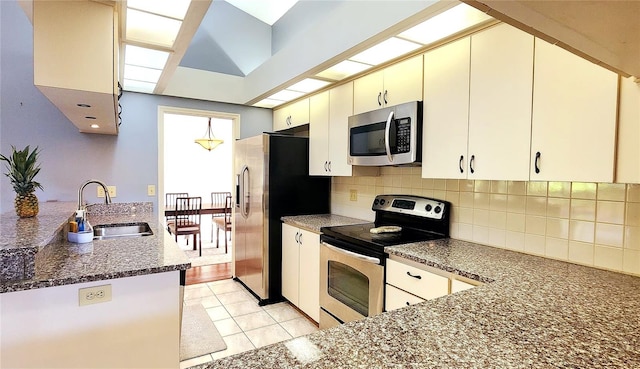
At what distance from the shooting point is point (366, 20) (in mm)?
1893

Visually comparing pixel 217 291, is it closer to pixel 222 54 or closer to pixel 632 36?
pixel 222 54

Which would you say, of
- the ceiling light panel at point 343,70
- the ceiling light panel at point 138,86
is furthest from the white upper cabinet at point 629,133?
the ceiling light panel at point 138,86

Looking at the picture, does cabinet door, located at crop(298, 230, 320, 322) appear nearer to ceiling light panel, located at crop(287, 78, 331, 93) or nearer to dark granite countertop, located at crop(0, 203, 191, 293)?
dark granite countertop, located at crop(0, 203, 191, 293)

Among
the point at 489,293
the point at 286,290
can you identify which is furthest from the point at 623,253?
the point at 286,290

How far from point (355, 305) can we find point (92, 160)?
9.04 ft

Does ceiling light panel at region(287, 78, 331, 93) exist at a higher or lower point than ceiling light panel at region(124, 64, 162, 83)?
lower

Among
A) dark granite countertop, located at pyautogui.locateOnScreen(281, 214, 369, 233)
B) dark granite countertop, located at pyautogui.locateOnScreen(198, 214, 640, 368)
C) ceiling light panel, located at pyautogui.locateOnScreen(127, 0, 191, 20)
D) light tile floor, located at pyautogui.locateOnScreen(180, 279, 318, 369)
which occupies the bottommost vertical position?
light tile floor, located at pyautogui.locateOnScreen(180, 279, 318, 369)

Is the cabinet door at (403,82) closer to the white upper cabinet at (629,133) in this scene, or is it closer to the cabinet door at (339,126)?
the cabinet door at (339,126)

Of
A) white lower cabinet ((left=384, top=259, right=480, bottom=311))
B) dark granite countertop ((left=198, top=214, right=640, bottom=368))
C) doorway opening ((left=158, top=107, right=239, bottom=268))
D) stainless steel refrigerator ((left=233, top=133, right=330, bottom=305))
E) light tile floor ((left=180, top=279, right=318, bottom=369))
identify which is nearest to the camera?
dark granite countertop ((left=198, top=214, right=640, bottom=368))

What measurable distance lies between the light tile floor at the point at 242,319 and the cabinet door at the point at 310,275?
5.8 inches

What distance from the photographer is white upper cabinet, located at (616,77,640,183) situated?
1.21m

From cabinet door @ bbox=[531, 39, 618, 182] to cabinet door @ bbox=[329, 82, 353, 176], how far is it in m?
1.40

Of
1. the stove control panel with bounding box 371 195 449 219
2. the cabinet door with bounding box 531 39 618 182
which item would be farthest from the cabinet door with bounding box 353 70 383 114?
the cabinet door with bounding box 531 39 618 182

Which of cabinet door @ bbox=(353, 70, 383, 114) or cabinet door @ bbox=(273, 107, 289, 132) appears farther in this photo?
cabinet door @ bbox=(273, 107, 289, 132)
